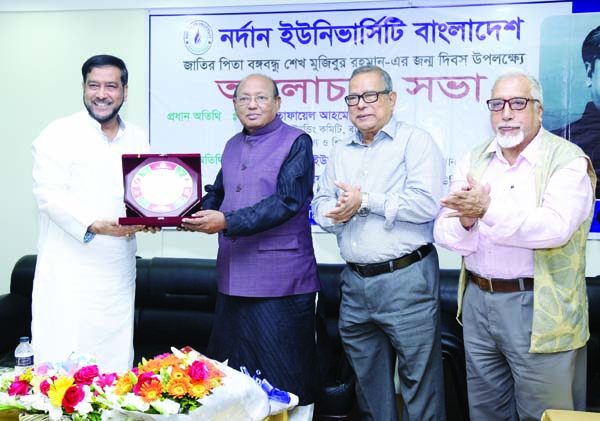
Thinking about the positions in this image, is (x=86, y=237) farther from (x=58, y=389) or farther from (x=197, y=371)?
(x=197, y=371)

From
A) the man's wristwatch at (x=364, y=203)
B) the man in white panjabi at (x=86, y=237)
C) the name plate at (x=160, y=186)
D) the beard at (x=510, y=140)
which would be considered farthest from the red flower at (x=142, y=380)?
the beard at (x=510, y=140)

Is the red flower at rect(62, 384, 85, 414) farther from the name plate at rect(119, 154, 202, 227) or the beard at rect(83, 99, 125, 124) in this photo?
the beard at rect(83, 99, 125, 124)

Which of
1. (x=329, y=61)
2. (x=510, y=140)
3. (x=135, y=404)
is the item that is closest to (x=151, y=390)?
(x=135, y=404)

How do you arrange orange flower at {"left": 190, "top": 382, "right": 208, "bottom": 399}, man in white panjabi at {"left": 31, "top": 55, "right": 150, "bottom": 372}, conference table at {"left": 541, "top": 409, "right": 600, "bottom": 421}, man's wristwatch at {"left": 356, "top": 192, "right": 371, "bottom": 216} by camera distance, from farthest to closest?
man in white panjabi at {"left": 31, "top": 55, "right": 150, "bottom": 372} < man's wristwatch at {"left": 356, "top": 192, "right": 371, "bottom": 216} < orange flower at {"left": 190, "top": 382, "right": 208, "bottom": 399} < conference table at {"left": 541, "top": 409, "right": 600, "bottom": 421}

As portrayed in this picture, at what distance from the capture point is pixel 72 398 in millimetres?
2006

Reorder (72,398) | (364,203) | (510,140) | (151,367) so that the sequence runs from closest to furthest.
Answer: (72,398)
(151,367)
(510,140)
(364,203)

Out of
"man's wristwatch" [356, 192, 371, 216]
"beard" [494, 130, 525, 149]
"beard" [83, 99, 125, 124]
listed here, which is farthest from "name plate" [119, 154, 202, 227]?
"beard" [494, 130, 525, 149]

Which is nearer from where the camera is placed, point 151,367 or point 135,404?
point 135,404

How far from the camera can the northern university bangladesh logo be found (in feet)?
13.8

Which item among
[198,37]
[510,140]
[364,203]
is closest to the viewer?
[510,140]

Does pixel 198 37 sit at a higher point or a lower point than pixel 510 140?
higher

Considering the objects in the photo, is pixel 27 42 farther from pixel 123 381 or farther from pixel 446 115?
pixel 123 381

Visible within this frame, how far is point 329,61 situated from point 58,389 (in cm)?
267

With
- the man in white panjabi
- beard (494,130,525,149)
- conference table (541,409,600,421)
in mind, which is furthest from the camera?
the man in white panjabi
